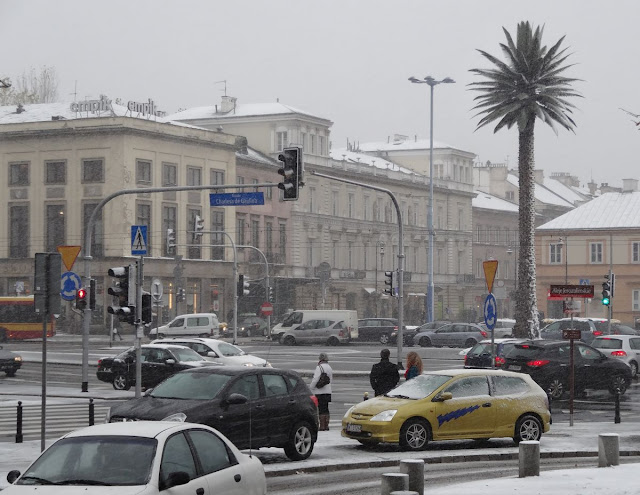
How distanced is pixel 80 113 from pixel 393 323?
1113 inches

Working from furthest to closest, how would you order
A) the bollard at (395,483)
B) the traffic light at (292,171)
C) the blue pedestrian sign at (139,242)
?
the traffic light at (292,171)
the blue pedestrian sign at (139,242)
the bollard at (395,483)

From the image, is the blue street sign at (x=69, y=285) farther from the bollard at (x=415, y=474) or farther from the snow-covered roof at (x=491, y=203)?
the snow-covered roof at (x=491, y=203)

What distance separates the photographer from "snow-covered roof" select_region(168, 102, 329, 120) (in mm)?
104750

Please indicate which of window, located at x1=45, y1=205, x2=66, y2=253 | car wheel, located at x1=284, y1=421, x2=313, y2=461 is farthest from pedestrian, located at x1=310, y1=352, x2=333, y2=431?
window, located at x1=45, y1=205, x2=66, y2=253

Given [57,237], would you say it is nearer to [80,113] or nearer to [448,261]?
[80,113]

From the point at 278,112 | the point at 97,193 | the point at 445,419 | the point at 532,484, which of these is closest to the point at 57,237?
the point at 97,193

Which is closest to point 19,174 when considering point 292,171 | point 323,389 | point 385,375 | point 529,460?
point 292,171

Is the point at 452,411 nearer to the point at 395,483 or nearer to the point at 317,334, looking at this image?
the point at 395,483

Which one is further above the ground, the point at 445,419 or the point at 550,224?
the point at 550,224

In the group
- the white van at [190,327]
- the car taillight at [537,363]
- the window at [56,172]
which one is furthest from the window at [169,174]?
the car taillight at [537,363]

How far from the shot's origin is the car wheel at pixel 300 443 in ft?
65.5

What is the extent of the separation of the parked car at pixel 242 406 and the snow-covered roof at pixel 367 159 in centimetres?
9444

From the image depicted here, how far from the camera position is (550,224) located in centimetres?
10944

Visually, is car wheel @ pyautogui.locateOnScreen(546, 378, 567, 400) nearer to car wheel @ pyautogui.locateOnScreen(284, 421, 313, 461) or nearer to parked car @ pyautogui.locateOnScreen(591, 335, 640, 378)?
parked car @ pyautogui.locateOnScreen(591, 335, 640, 378)
